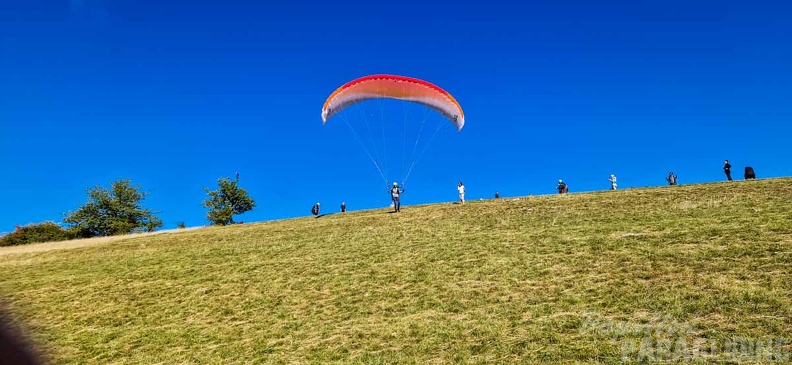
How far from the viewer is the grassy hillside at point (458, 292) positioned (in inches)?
454

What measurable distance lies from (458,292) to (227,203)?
54522mm

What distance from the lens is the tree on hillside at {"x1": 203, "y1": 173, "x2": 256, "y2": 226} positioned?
63.1 m

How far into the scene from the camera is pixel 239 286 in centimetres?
1906

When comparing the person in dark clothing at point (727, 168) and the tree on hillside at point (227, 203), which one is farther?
the tree on hillside at point (227, 203)

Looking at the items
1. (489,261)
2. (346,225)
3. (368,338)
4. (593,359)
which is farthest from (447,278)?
(346,225)

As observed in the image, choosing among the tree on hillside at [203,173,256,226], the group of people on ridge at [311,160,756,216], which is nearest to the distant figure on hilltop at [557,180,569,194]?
the group of people on ridge at [311,160,756,216]

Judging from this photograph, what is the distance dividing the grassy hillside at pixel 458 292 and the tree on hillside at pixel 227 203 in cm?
3494

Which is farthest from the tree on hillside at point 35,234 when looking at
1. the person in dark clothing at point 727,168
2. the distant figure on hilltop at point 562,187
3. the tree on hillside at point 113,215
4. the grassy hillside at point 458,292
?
the person in dark clothing at point 727,168

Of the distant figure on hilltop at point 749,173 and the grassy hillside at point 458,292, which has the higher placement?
the distant figure on hilltop at point 749,173

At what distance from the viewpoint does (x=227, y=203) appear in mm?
64688

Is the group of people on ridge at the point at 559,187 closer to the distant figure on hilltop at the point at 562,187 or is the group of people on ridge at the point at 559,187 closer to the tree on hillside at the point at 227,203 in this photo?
the distant figure on hilltop at the point at 562,187

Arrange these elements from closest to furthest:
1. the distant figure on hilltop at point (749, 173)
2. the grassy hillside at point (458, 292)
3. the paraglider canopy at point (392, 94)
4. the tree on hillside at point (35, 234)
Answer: the grassy hillside at point (458, 292) < the paraglider canopy at point (392, 94) < the distant figure on hilltop at point (749, 173) < the tree on hillside at point (35, 234)

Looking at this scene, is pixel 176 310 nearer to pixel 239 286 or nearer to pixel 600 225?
pixel 239 286

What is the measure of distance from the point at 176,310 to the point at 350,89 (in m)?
18.4
